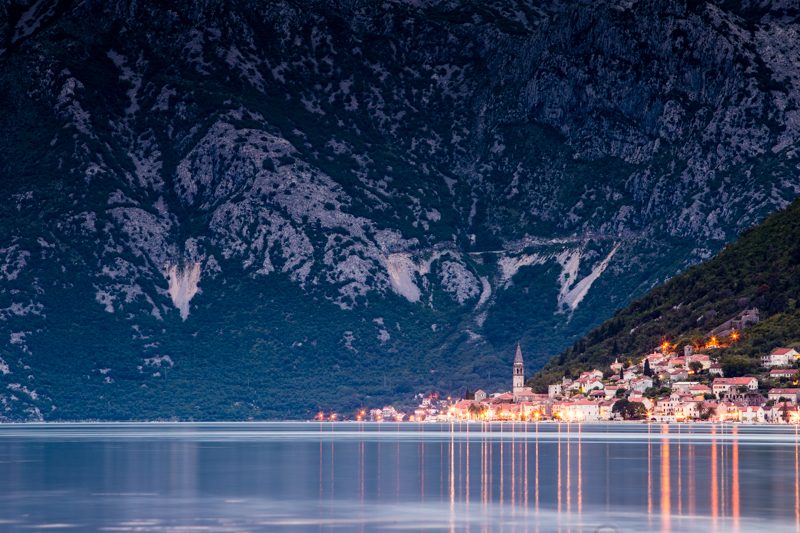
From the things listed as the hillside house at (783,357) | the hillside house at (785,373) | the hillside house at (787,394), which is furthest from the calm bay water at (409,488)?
the hillside house at (783,357)

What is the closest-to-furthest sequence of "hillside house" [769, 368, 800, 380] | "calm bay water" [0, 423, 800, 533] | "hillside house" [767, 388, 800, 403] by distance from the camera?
1. "calm bay water" [0, 423, 800, 533]
2. "hillside house" [767, 388, 800, 403]
3. "hillside house" [769, 368, 800, 380]

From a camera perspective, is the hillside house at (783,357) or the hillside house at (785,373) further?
the hillside house at (783,357)

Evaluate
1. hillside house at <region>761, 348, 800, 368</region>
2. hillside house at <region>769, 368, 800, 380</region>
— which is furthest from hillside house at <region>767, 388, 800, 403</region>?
hillside house at <region>761, 348, 800, 368</region>

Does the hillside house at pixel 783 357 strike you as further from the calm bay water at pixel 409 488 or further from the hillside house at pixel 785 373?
the calm bay water at pixel 409 488

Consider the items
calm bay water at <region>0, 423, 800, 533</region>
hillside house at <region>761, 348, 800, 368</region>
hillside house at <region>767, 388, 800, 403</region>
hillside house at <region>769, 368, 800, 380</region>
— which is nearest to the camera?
calm bay water at <region>0, 423, 800, 533</region>

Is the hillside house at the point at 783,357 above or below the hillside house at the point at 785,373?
above

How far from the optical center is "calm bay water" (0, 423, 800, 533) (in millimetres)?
64438

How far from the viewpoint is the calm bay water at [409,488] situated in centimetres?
6444

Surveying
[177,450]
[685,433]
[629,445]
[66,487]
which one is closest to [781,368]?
[685,433]

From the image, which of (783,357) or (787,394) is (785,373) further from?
(787,394)

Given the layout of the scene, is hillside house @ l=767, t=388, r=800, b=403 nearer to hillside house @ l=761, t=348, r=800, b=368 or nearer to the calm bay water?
hillside house @ l=761, t=348, r=800, b=368

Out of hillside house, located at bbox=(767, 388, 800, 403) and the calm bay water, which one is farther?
hillside house, located at bbox=(767, 388, 800, 403)

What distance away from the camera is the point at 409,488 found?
265ft

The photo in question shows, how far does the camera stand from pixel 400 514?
6750cm
